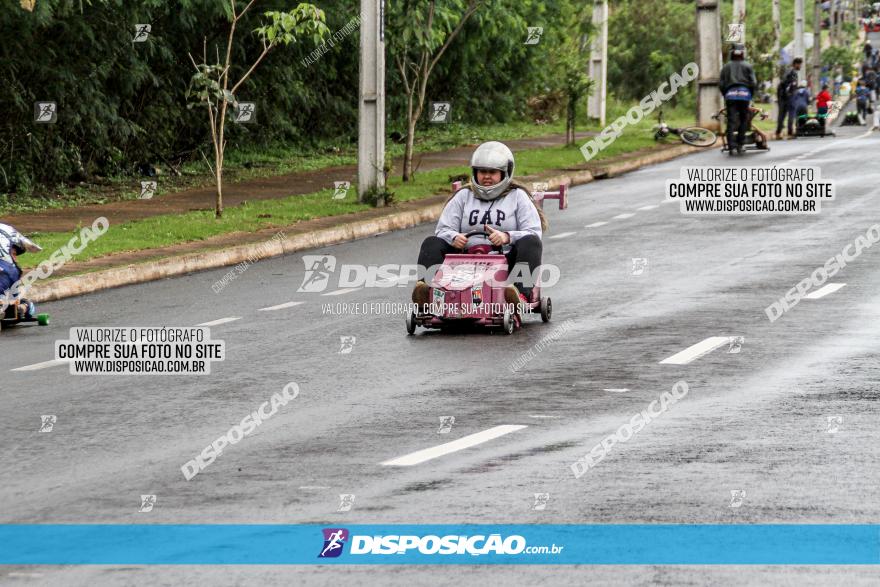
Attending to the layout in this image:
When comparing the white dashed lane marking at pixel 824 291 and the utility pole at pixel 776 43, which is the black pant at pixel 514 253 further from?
the utility pole at pixel 776 43

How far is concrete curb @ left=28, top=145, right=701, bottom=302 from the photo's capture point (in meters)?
17.2

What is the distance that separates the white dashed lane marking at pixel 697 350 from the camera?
12.3 m

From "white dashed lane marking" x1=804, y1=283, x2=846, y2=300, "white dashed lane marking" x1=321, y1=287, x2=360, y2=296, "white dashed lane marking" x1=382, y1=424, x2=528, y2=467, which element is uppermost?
"white dashed lane marking" x1=382, y1=424, x2=528, y2=467

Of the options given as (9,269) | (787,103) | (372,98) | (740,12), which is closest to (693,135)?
(787,103)

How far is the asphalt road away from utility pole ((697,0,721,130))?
20736mm

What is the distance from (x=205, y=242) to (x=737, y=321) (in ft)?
26.7

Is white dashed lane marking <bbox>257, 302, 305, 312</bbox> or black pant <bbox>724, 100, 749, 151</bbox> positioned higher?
black pant <bbox>724, 100, 749, 151</bbox>

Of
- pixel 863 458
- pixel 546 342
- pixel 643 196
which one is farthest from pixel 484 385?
pixel 643 196

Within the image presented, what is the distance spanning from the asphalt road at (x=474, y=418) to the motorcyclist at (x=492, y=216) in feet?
2.35

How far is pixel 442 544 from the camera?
7.00m

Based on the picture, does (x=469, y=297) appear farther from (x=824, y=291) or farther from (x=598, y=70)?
(x=598, y=70)

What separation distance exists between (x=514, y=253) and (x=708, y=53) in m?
25.3

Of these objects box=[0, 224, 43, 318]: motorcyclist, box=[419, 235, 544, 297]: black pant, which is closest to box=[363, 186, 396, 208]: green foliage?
box=[0, 224, 43, 318]: motorcyclist

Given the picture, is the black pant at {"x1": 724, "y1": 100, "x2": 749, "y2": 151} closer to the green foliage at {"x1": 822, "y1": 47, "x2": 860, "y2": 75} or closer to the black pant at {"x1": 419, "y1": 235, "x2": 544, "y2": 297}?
the black pant at {"x1": 419, "y1": 235, "x2": 544, "y2": 297}
